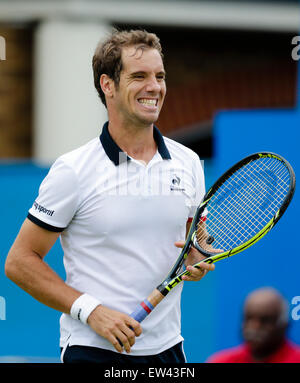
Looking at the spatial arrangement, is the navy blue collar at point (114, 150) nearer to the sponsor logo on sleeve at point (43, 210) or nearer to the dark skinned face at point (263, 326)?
the sponsor logo on sleeve at point (43, 210)

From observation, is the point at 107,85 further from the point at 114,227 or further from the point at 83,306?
the point at 83,306

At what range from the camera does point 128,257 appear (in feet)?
11.7

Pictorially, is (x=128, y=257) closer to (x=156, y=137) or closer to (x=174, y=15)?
(x=156, y=137)

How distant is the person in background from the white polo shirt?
0.33 m

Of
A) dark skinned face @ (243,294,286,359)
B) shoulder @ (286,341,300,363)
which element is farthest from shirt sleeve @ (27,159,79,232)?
shoulder @ (286,341,300,363)

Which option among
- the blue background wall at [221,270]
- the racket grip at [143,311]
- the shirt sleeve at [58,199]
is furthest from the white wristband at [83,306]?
the blue background wall at [221,270]

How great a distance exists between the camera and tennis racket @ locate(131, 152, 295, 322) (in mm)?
3594

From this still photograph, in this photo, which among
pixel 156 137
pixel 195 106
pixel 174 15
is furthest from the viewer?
pixel 195 106

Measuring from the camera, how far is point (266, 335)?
3.67 meters

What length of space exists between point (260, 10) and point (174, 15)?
0.85 metres

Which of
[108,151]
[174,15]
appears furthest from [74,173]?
[174,15]

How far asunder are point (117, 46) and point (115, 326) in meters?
1.12

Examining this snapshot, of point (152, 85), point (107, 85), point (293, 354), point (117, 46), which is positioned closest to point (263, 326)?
point (293, 354)
